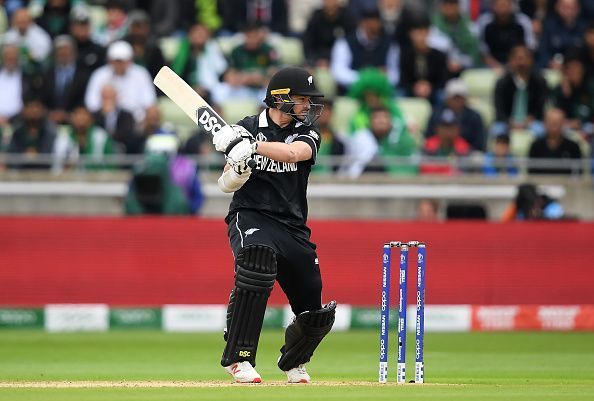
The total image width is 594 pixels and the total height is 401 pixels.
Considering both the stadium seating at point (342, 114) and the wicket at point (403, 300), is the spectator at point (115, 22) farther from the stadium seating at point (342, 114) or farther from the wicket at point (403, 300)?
the wicket at point (403, 300)

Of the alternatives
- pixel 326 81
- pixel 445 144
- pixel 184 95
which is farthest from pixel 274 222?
pixel 326 81

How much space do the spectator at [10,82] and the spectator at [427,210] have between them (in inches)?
201

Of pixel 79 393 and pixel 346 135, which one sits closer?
pixel 79 393

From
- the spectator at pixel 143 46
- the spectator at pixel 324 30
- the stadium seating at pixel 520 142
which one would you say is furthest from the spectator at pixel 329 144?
the spectator at pixel 143 46

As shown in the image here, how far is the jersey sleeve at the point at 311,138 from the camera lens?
9.63 metres

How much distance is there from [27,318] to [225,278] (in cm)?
225

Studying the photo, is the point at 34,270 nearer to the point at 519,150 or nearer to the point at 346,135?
the point at 346,135

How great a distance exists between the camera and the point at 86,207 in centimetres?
1709

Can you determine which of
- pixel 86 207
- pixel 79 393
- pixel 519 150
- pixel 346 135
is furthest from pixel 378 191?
pixel 79 393

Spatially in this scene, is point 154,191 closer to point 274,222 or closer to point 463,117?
point 463,117

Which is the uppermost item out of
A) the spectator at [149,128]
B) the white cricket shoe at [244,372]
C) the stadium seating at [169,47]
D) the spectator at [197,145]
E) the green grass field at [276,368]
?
the stadium seating at [169,47]

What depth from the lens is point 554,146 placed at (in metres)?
17.8

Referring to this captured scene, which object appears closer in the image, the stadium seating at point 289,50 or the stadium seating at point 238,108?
the stadium seating at point 238,108

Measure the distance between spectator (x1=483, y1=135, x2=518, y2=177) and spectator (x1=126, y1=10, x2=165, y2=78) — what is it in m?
4.28
